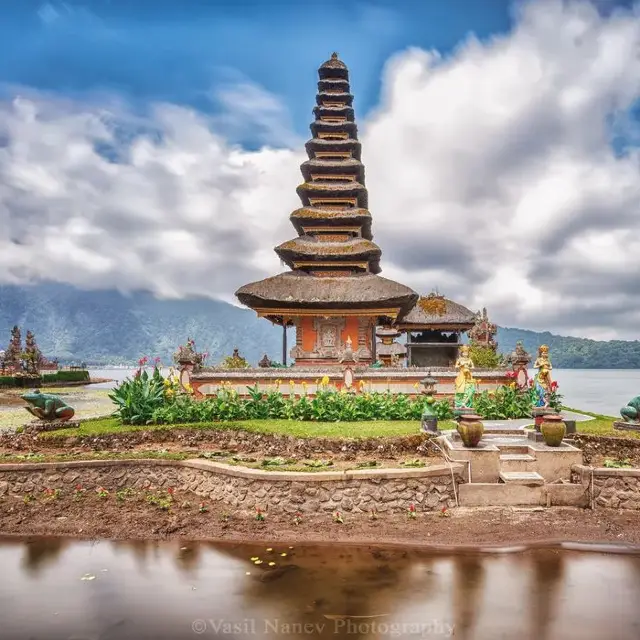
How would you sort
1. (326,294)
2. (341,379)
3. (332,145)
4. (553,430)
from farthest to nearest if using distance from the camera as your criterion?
(332,145)
(326,294)
(341,379)
(553,430)

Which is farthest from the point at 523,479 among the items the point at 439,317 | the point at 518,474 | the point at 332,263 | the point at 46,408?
the point at 439,317

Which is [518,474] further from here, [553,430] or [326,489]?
[326,489]

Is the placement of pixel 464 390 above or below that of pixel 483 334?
below

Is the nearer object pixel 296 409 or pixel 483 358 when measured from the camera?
pixel 296 409

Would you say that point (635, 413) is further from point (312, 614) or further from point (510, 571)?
point (312, 614)

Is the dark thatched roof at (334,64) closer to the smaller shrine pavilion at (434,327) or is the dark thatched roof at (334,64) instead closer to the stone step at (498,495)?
the smaller shrine pavilion at (434,327)

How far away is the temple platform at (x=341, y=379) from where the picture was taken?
69.9ft

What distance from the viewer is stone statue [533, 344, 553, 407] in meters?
13.7

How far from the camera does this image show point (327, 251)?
2656cm

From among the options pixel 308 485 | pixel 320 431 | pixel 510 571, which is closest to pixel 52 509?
pixel 308 485

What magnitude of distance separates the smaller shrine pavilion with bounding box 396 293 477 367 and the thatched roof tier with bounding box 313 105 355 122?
11.8m

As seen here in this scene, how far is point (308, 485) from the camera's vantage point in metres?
10.5

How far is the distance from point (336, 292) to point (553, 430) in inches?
569

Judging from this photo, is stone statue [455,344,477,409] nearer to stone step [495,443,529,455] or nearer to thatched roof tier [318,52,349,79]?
stone step [495,443,529,455]
